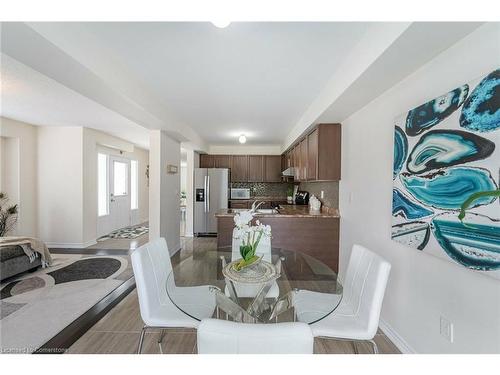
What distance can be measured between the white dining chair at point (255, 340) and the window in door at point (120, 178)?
6.31m

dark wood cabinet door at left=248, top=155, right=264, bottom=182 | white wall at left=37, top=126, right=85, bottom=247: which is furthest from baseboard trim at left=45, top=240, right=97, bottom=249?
dark wood cabinet door at left=248, top=155, right=264, bottom=182

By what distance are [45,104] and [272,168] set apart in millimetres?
4714

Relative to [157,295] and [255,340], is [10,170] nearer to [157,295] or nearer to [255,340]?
[157,295]

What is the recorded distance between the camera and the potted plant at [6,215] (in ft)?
12.3

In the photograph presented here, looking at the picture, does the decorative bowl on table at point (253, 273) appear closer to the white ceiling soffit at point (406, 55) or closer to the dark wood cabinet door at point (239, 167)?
the white ceiling soffit at point (406, 55)

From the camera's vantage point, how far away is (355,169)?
9.02ft

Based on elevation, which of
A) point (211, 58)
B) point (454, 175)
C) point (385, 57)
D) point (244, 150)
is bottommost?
point (454, 175)

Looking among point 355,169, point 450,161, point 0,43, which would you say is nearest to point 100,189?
point 0,43

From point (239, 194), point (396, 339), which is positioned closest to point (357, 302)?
point (396, 339)

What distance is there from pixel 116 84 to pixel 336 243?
10.4 ft

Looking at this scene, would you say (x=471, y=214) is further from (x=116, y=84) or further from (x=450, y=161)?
(x=116, y=84)

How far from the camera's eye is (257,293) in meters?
1.51

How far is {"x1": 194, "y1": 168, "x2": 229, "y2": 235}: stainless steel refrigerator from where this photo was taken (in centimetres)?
584

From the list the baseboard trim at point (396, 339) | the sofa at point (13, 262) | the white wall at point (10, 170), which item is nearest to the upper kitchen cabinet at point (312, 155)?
the baseboard trim at point (396, 339)
